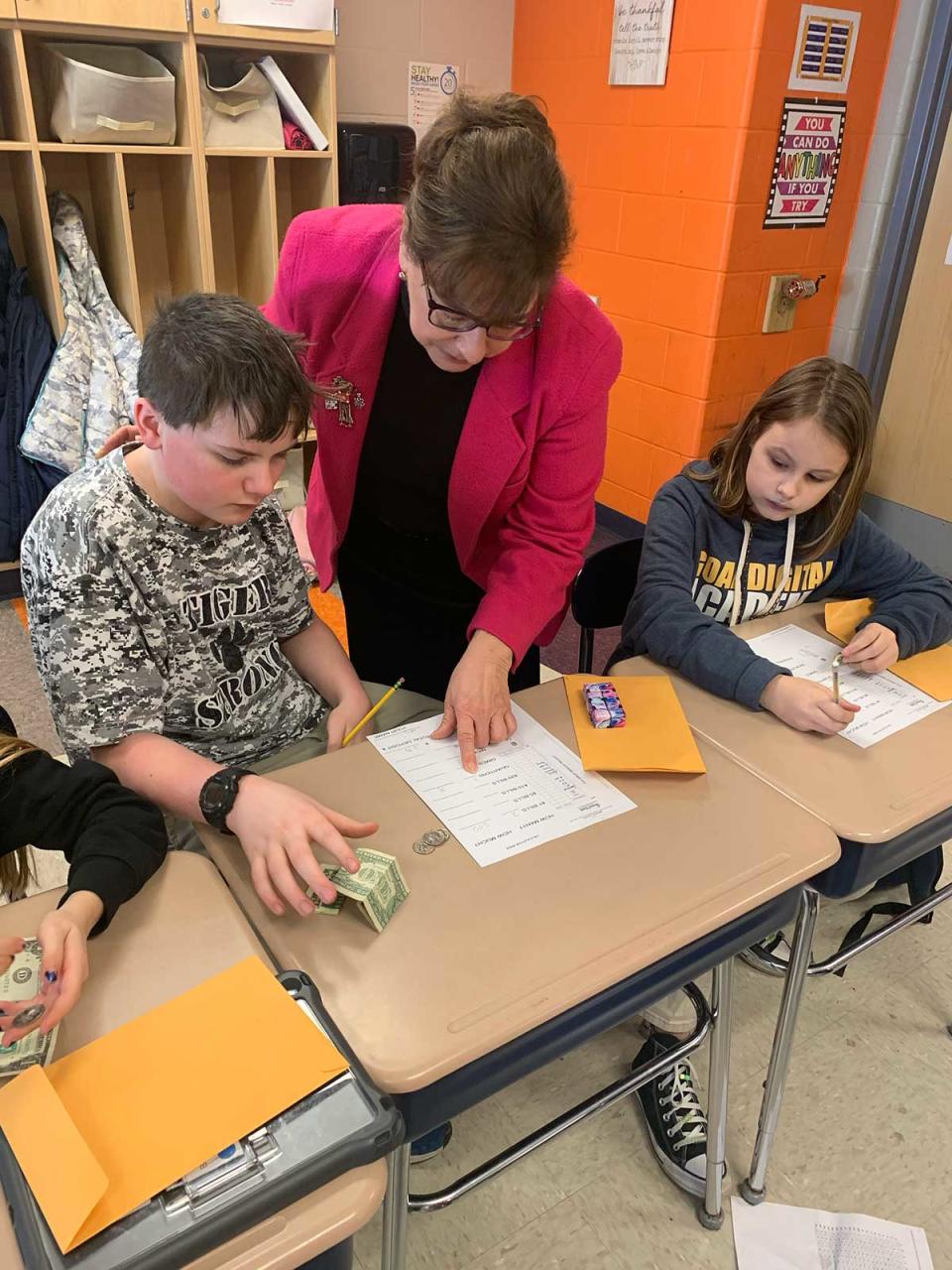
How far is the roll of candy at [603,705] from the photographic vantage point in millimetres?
1167

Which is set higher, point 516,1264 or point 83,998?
point 83,998

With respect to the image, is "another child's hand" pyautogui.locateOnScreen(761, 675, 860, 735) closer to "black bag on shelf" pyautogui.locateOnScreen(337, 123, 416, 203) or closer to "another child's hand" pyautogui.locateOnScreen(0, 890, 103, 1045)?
"another child's hand" pyautogui.locateOnScreen(0, 890, 103, 1045)

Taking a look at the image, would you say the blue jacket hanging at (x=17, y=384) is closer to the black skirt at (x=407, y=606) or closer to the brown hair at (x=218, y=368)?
the black skirt at (x=407, y=606)

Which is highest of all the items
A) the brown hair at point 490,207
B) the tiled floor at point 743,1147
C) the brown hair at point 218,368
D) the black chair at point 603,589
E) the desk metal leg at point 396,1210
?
the brown hair at point 490,207

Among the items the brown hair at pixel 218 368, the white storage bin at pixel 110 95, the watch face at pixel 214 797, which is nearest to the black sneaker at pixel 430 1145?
the watch face at pixel 214 797

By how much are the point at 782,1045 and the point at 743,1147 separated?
0.29 m

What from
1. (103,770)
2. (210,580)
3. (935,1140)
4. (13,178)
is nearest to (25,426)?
(13,178)

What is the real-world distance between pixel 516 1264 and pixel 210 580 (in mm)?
1028

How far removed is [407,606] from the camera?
1.58 meters

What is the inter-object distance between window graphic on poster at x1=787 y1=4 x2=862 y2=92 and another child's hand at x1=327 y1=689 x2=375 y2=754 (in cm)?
246

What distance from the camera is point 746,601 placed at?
1.60 metres

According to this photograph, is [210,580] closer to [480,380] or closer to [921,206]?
[480,380]

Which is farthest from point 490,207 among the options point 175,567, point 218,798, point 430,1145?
point 430,1145

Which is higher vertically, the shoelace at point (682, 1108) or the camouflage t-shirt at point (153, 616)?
the camouflage t-shirt at point (153, 616)
